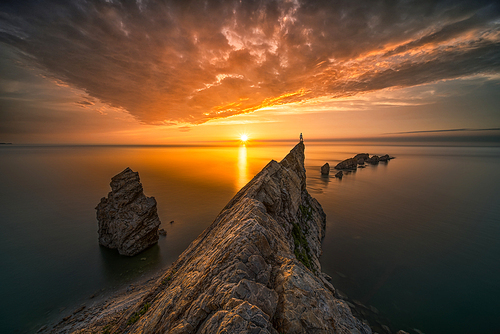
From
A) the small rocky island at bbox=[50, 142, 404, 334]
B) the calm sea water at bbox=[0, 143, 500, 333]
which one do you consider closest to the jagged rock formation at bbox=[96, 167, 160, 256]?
the calm sea water at bbox=[0, 143, 500, 333]

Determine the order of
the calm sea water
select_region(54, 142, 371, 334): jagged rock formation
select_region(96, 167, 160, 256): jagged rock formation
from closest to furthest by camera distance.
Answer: select_region(54, 142, 371, 334): jagged rock formation → the calm sea water → select_region(96, 167, 160, 256): jagged rock formation

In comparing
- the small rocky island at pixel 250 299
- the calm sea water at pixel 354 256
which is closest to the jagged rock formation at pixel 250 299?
the small rocky island at pixel 250 299

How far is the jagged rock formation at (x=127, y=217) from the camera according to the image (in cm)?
2772

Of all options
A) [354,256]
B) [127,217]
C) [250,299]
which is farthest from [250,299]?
[127,217]

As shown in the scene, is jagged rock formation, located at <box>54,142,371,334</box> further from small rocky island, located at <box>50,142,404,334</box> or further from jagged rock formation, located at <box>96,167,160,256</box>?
jagged rock formation, located at <box>96,167,160,256</box>

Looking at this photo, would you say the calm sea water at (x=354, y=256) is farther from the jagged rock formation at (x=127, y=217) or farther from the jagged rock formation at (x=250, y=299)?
the jagged rock formation at (x=250, y=299)

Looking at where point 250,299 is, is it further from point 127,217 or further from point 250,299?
point 127,217

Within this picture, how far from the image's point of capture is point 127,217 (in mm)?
27906

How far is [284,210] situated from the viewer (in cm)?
1734

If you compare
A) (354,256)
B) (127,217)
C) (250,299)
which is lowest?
(354,256)

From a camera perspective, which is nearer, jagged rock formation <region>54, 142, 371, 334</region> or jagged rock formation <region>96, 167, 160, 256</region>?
jagged rock formation <region>54, 142, 371, 334</region>

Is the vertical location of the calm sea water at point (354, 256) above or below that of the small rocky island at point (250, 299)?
below

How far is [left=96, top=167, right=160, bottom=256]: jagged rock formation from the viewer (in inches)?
1091

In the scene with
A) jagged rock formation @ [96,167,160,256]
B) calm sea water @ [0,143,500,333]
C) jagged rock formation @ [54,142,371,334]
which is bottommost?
calm sea water @ [0,143,500,333]
